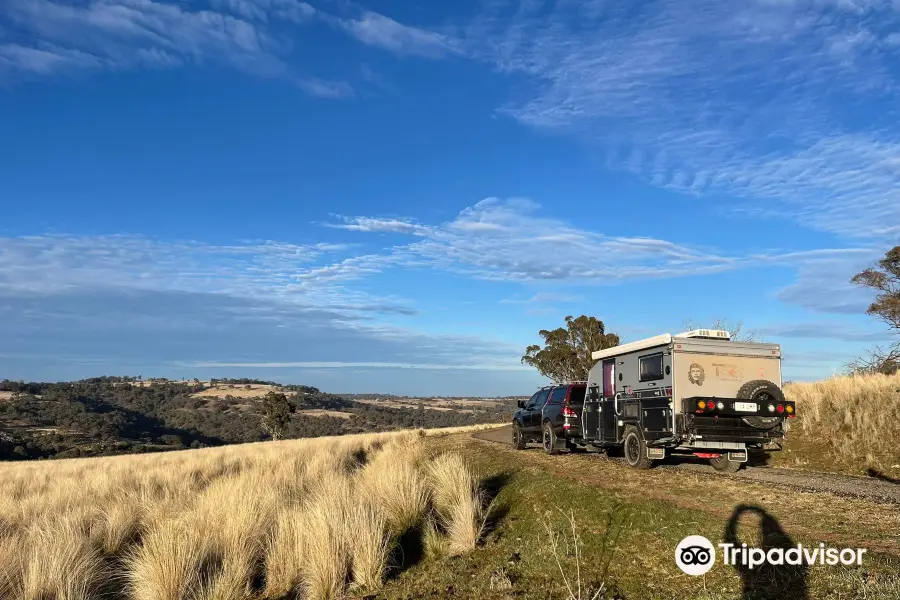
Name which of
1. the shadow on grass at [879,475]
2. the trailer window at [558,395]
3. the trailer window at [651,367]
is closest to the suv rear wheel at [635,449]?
the trailer window at [651,367]

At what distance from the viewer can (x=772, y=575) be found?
5.47 m

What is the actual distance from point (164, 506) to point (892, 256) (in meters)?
34.5

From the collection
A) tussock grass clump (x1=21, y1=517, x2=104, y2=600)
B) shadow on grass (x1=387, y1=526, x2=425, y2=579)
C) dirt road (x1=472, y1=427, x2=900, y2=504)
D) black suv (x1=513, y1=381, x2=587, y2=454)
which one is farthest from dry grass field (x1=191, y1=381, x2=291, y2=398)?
shadow on grass (x1=387, y1=526, x2=425, y2=579)

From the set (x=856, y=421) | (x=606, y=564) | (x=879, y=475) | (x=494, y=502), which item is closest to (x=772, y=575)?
(x=606, y=564)

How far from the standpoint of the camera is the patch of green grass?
526 cm

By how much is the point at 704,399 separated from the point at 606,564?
21.1 feet

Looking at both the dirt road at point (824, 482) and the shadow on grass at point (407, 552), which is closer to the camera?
the shadow on grass at point (407, 552)

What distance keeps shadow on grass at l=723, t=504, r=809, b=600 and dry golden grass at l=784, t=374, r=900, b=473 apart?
923 centimetres

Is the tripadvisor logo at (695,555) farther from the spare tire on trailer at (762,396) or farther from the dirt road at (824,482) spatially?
the spare tire on trailer at (762,396)

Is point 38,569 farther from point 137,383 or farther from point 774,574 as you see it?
point 137,383

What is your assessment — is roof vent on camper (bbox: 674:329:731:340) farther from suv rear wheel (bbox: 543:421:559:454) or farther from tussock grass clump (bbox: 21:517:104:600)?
tussock grass clump (bbox: 21:517:104:600)

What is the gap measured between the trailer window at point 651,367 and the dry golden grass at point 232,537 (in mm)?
4741

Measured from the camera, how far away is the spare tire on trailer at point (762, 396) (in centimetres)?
1200

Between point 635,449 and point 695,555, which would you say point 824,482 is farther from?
point 695,555
